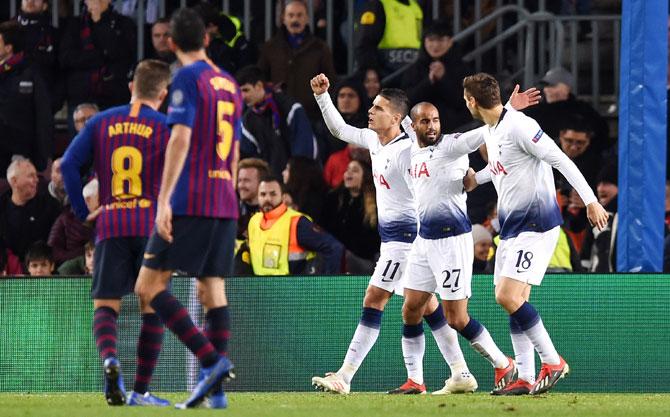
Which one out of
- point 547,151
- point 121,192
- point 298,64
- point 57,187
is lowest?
point 57,187

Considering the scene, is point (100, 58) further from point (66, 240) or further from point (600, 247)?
point (600, 247)

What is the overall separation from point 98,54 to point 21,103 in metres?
0.95

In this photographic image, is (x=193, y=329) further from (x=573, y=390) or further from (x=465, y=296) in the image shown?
(x=573, y=390)

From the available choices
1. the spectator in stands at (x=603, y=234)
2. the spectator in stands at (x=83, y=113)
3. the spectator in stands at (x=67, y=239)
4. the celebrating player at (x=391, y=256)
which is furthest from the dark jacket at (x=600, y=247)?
the spectator in stands at (x=83, y=113)

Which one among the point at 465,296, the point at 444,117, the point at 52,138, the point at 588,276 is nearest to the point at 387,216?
the point at 465,296

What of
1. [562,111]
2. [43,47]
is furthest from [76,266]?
[562,111]

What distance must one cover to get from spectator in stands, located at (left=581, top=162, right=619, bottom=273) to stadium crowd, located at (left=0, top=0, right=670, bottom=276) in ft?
0.05

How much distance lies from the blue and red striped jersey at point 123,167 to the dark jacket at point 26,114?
23.1 feet

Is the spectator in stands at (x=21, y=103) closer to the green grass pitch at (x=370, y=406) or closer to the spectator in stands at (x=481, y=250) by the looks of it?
the spectator in stands at (x=481, y=250)

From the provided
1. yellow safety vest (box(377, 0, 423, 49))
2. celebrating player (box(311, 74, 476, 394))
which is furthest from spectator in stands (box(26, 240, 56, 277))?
yellow safety vest (box(377, 0, 423, 49))

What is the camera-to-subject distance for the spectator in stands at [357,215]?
51.1 ft

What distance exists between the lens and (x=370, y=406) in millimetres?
10945

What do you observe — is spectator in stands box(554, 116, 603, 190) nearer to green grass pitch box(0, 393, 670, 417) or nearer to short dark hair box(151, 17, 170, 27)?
green grass pitch box(0, 393, 670, 417)

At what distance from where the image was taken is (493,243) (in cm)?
1504
